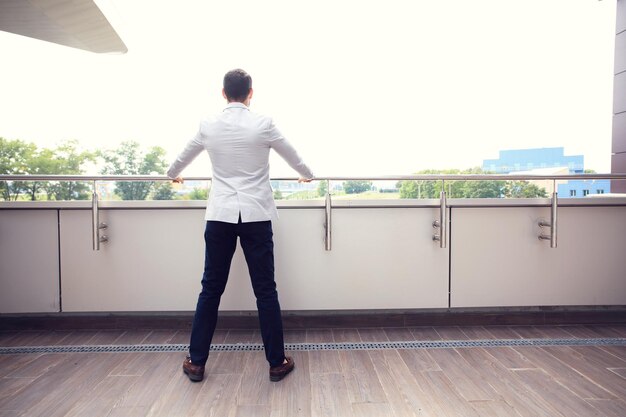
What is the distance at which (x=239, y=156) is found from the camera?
1744 mm

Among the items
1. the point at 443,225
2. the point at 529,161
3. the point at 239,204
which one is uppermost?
the point at 529,161

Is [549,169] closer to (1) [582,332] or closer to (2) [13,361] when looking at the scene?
(1) [582,332]

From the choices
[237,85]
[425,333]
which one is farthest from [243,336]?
[237,85]

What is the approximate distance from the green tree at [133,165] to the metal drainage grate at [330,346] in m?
1.06

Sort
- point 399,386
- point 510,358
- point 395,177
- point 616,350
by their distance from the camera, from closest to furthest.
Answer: point 399,386
point 510,358
point 616,350
point 395,177

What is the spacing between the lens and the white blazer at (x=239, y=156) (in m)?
1.73

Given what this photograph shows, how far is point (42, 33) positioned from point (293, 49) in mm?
5314

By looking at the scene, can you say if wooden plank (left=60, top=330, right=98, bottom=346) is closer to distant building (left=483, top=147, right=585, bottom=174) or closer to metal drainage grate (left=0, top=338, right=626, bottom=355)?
metal drainage grate (left=0, top=338, right=626, bottom=355)

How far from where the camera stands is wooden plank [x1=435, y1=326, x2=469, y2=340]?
242 cm

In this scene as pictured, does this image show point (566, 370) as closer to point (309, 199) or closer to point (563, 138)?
point (309, 199)

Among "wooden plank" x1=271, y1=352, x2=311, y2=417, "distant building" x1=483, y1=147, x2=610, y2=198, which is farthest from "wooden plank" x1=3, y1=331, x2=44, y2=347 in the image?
"distant building" x1=483, y1=147, x2=610, y2=198

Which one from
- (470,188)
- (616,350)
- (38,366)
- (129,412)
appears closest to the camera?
(129,412)

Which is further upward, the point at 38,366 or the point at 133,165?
the point at 133,165

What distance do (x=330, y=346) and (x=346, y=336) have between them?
22cm
